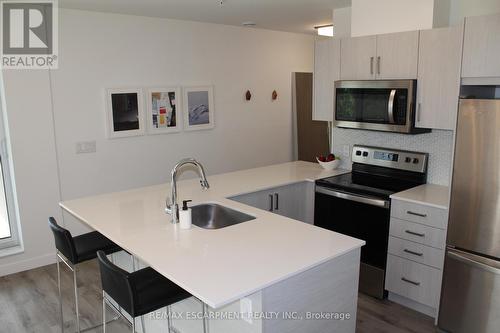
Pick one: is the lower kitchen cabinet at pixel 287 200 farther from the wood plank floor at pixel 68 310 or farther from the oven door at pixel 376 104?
the wood plank floor at pixel 68 310

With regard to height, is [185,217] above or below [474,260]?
above

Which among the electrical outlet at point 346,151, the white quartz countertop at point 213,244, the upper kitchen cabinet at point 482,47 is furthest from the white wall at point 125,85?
the upper kitchen cabinet at point 482,47

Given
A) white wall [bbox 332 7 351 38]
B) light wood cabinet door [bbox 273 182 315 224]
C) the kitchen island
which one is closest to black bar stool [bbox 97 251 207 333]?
the kitchen island

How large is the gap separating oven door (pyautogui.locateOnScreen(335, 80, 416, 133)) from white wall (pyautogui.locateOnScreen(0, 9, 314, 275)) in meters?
2.01

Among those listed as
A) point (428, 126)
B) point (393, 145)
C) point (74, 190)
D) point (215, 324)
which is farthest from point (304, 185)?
point (74, 190)

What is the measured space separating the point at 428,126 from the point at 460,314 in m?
1.35

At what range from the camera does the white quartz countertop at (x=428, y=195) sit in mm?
2986

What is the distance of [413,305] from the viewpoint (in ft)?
10.7

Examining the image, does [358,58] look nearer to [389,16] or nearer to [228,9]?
[389,16]

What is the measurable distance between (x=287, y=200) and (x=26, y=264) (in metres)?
2.62

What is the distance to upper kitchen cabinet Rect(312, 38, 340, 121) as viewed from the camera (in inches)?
148

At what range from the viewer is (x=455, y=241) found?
2.82m

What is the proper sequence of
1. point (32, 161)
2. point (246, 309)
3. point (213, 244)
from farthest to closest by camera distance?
1. point (32, 161)
2. point (213, 244)
3. point (246, 309)

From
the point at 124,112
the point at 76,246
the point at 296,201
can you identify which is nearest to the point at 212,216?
the point at 76,246
